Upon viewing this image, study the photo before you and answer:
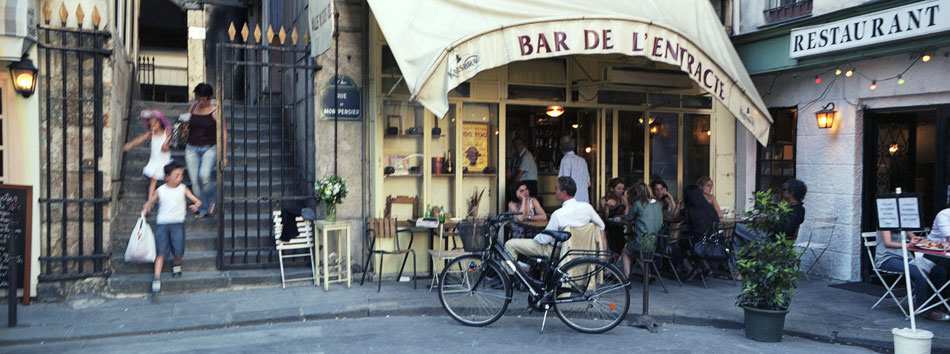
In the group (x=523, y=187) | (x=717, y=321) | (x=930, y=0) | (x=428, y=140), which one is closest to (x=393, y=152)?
(x=428, y=140)

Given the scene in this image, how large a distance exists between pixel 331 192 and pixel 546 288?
9.74ft

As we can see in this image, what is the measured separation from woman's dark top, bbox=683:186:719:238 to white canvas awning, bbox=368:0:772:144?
4.54 feet

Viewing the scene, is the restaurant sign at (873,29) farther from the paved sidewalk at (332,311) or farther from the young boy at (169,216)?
the young boy at (169,216)

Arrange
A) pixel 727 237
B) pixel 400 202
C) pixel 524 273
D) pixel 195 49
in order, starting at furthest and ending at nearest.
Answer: pixel 195 49, pixel 727 237, pixel 400 202, pixel 524 273

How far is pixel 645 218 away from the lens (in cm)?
870

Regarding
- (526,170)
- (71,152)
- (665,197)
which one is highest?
(71,152)

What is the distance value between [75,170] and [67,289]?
4.24 feet

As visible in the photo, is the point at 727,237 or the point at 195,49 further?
the point at 195,49

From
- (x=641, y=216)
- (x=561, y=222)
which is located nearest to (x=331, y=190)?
(x=561, y=222)

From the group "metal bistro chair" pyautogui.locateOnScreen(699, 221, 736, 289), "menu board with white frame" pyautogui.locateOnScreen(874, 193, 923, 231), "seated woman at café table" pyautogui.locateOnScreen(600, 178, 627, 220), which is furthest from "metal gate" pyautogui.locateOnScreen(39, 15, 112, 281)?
"menu board with white frame" pyautogui.locateOnScreen(874, 193, 923, 231)

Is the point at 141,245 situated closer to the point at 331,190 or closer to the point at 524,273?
the point at 331,190

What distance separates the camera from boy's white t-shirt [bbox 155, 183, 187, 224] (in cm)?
797

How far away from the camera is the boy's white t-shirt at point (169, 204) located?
26.2ft

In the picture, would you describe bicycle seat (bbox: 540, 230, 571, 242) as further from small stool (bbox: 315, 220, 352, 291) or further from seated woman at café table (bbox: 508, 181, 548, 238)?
small stool (bbox: 315, 220, 352, 291)
